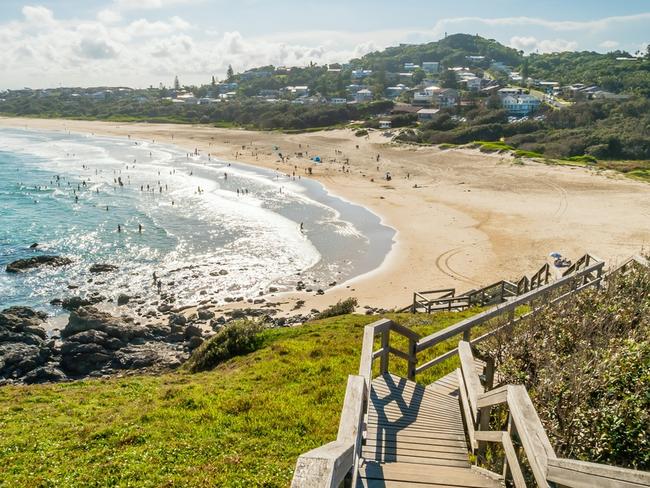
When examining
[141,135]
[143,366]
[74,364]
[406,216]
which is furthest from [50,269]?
[141,135]

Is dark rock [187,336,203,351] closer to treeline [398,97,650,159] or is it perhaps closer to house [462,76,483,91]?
treeline [398,97,650,159]

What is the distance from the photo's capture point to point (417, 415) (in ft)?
22.0

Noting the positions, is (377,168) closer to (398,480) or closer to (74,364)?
(74,364)

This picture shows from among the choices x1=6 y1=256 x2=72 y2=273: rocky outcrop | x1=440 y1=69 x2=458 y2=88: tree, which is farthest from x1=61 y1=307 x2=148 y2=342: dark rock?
x1=440 y1=69 x2=458 y2=88: tree

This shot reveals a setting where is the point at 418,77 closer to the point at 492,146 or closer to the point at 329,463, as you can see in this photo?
the point at 492,146

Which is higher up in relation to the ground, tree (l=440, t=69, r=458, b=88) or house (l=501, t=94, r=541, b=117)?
tree (l=440, t=69, r=458, b=88)

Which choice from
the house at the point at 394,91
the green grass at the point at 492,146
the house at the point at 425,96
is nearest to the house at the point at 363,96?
the house at the point at 394,91

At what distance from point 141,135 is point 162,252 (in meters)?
86.1

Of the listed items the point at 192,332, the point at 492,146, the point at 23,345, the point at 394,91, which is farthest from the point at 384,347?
the point at 394,91

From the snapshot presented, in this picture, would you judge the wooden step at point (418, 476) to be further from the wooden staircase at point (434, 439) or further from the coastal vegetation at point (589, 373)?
the coastal vegetation at point (589, 373)

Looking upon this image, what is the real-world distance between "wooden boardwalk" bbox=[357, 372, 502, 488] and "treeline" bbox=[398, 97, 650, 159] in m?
72.3

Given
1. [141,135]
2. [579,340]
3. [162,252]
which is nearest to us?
[579,340]

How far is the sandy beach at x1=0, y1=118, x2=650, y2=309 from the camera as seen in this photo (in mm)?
31250

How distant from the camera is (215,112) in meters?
141
